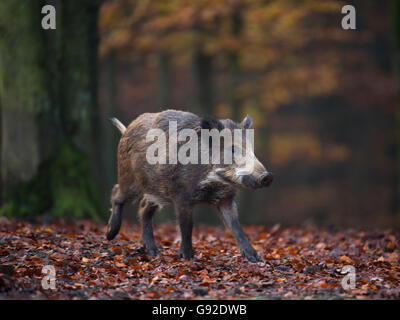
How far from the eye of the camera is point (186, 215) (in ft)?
26.2

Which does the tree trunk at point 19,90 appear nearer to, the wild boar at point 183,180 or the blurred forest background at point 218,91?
the blurred forest background at point 218,91

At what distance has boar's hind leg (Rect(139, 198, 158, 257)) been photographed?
334 inches

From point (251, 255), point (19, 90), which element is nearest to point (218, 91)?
point (19, 90)

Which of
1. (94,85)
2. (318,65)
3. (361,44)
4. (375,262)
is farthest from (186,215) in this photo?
(361,44)

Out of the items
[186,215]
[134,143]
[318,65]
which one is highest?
[318,65]

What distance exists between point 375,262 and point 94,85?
6583 millimetres

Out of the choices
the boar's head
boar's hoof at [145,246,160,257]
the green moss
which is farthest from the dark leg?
the green moss

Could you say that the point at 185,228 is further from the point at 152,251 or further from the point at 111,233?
the point at 111,233

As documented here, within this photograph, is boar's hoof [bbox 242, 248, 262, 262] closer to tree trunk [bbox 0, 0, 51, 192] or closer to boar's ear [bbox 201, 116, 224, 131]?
boar's ear [bbox 201, 116, 224, 131]

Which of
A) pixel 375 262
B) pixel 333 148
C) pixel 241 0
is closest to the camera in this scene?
pixel 375 262

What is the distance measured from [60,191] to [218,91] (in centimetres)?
1731

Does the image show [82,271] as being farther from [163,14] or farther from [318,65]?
[318,65]

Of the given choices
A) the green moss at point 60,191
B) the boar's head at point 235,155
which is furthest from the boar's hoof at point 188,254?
the green moss at point 60,191

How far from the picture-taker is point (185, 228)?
801cm
